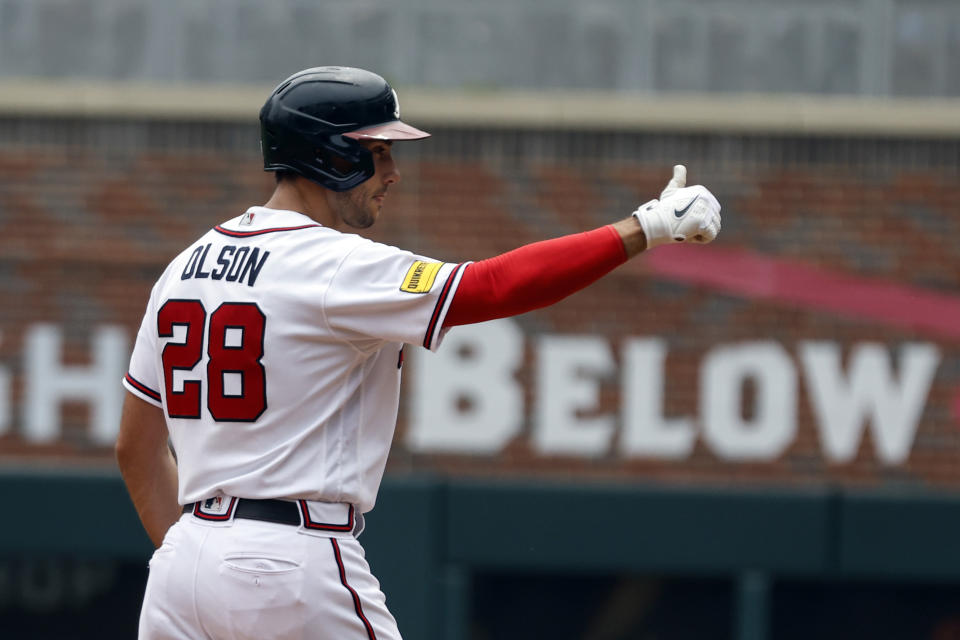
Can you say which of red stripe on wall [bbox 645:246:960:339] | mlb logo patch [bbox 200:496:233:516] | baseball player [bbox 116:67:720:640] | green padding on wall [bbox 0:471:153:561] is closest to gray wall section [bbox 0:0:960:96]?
red stripe on wall [bbox 645:246:960:339]

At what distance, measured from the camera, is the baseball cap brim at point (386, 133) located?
3.02 metres

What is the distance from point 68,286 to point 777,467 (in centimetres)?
392

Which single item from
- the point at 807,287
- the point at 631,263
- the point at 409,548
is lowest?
the point at 409,548

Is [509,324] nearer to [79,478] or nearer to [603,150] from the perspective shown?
[603,150]

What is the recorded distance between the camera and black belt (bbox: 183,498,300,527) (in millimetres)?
2840

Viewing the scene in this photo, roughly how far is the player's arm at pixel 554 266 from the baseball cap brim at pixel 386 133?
0.39m

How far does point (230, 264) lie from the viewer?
2.91 metres

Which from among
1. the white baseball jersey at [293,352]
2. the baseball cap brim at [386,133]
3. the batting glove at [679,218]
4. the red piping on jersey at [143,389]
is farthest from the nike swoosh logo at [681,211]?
the red piping on jersey at [143,389]

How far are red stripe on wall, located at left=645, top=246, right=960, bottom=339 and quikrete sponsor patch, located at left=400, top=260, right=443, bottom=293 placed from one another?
4939 millimetres

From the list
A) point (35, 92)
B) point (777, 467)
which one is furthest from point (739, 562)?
point (35, 92)

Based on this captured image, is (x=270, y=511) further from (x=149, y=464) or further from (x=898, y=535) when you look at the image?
(x=898, y=535)

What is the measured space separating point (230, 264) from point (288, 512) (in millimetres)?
512

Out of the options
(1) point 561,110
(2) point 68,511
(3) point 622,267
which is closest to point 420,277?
(3) point 622,267

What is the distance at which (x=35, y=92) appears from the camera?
7719mm
